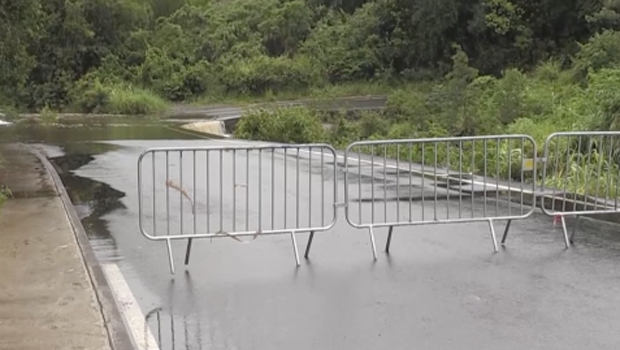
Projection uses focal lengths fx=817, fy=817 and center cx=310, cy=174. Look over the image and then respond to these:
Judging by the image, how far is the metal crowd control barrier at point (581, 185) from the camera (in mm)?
9766

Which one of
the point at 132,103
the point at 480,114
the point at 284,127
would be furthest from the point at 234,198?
the point at 132,103

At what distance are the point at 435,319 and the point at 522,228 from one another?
4044 millimetres

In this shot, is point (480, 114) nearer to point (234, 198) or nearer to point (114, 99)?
point (234, 198)

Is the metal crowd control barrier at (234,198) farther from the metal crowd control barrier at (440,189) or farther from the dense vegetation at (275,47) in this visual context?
the dense vegetation at (275,47)

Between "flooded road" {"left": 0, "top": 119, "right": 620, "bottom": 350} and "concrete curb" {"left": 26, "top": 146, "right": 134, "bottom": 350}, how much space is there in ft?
0.65

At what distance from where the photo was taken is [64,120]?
41.0 meters

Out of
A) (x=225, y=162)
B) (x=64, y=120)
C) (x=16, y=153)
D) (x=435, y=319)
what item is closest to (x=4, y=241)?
(x=435, y=319)

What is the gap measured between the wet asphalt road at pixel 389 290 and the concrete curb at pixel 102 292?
27 cm

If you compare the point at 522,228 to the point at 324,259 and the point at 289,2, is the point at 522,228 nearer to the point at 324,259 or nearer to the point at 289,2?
the point at 324,259

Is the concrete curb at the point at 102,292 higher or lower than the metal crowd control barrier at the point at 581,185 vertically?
lower

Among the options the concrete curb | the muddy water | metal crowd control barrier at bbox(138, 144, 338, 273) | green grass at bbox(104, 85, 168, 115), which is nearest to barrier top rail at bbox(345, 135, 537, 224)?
metal crowd control barrier at bbox(138, 144, 338, 273)

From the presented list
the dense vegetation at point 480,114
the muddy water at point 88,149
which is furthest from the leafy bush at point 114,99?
the dense vegetation at point 480,114

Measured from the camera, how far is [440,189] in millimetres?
13750

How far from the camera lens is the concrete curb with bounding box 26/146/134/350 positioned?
6.03 metres
